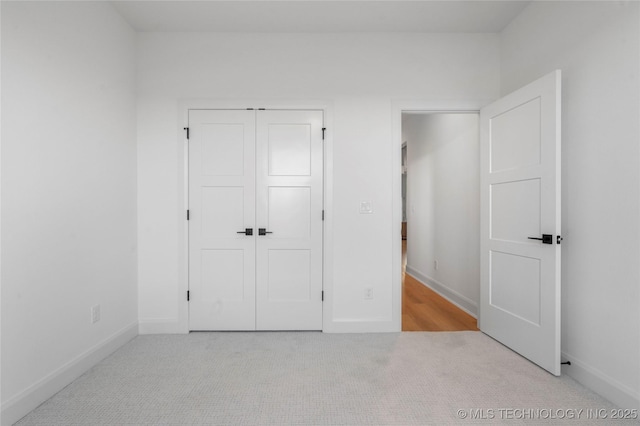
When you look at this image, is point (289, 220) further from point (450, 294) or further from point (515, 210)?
point (450, 294)

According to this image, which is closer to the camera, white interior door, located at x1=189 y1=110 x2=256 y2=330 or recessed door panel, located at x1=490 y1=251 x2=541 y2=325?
recessed door panel, located at x1=490 y1=251 x2=541 y2=325

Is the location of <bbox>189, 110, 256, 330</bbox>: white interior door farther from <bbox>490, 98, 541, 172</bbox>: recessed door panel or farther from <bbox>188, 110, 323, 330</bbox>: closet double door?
<bbox>490, 98, 541, 172</bbox>: recessed door panel

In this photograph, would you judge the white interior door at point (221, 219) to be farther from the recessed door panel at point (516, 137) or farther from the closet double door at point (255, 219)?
the recessed door panel at point (516, 137)

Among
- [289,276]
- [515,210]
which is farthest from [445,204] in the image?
[289,276]

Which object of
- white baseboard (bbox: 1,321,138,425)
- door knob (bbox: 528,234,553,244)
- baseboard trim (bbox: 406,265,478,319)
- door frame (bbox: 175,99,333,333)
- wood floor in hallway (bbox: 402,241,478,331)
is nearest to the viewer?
white baseboard (bbox: 1,321,138,425)

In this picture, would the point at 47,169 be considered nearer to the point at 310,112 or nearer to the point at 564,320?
the point at 310,112

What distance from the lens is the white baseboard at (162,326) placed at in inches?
120

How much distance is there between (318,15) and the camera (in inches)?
110

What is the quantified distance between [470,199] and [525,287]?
1404mm

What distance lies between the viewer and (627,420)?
1804 millimetres

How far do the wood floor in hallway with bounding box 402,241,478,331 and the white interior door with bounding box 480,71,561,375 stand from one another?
352mm

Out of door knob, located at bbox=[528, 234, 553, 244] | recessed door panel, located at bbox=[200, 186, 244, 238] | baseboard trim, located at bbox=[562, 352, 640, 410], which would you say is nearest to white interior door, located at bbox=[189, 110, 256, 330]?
recessed door panel, located at bbox=[200, 186, 244, 238]

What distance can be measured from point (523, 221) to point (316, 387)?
76.9 inches

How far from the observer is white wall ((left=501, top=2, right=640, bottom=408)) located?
188 centimetres
